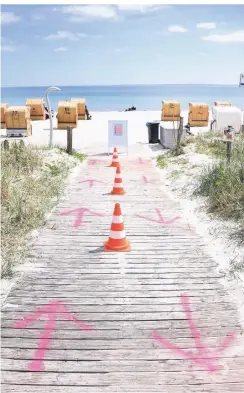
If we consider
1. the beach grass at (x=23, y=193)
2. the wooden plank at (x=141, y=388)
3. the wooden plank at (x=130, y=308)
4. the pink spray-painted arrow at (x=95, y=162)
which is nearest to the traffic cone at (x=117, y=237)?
the beach grass at (x=23, y=193)

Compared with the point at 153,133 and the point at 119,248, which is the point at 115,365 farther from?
the point at 153,133

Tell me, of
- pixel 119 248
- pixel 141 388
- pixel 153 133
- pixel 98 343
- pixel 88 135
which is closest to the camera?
pixel 141 388

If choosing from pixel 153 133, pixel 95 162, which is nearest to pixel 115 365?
pixel 95 162

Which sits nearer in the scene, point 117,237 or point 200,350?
point 200,350

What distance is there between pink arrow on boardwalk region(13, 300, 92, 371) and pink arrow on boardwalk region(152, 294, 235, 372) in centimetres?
83

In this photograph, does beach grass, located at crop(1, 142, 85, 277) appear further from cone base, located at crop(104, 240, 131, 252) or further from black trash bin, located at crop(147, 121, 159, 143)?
black trash bin, located at crop(147, 121, 159, 143)

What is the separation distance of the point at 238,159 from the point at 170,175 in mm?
2132

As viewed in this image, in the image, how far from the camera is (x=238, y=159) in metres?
11.6

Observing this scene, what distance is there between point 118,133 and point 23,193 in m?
8.97

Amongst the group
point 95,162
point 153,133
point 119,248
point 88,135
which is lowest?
point 119,248

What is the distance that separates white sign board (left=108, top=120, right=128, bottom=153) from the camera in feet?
57.8

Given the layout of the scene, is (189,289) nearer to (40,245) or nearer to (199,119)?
(40,245)

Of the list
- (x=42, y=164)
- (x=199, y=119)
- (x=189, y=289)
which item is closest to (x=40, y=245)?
(x=189, y=289)

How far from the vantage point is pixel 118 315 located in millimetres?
5098
